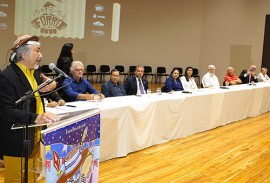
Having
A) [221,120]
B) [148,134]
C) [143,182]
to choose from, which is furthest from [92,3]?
[143,182]

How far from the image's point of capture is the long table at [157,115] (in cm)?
401

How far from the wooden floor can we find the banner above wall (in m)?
5.23

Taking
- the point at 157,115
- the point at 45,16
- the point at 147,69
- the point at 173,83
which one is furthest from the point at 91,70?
the point at 157,115

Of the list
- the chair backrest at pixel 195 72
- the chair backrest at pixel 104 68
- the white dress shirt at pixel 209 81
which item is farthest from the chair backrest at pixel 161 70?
the white dress shirt at pixel 209 81

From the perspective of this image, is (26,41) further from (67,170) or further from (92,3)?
(92,3)

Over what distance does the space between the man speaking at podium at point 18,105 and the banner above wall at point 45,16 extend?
6.88 meters

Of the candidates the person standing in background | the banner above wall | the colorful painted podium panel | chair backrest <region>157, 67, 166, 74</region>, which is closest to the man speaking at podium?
the colorful painted podium panel

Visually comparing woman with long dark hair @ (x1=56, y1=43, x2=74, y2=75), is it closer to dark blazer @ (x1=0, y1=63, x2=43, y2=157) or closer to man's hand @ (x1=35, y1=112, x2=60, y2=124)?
dark blazer @ (x1=0, y1=63, x2=43, y2=157)

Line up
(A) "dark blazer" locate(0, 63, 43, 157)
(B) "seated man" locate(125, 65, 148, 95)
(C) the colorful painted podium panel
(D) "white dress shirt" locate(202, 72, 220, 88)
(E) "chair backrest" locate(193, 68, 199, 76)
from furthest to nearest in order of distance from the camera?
(E) "chair backrest" locate(193, 68, 199, 76) → (D) "white dress shirt" locate(202, 72, 220, 88) → (B) "seated man" locate(125, 65, 148, 95) → (A) "dark blazer" locate(0, 63, 43, 157) → (C) the colorful painted podium panel

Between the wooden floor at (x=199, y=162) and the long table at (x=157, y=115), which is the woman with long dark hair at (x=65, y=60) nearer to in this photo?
the long table at (x=157, y=115)

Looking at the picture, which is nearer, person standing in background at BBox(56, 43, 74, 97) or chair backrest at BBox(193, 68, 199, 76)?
person standing in background at BBox(56, 43, 74, 97)

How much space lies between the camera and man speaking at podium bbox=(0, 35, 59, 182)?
6.31 ft

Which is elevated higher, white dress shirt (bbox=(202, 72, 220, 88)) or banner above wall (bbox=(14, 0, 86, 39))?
banner above wall (bbox=(14, 0, 86, 39))

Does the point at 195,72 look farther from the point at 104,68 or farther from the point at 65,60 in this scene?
the point at 65,60
